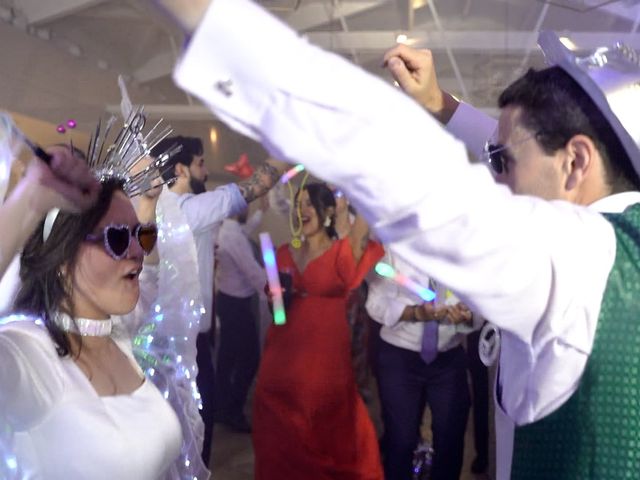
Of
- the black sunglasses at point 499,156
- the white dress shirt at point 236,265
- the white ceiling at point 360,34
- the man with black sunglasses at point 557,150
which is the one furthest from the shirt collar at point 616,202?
the white dress shirt at point 236,265

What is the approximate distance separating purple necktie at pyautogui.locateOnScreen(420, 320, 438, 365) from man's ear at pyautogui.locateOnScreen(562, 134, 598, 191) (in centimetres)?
197

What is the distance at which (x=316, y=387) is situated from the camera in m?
2.85

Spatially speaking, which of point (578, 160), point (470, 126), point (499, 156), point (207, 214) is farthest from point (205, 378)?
point (578, 160)

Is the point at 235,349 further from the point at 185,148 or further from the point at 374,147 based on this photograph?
the point at 374,147

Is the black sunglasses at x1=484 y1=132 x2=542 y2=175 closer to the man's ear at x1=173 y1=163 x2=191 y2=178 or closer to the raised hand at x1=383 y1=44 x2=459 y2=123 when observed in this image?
the raised hand at x1=383 y1=44 x2=459 y2=123

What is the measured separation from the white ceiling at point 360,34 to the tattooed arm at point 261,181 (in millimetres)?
1347

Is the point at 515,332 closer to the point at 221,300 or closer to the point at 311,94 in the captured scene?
the point at 311,94

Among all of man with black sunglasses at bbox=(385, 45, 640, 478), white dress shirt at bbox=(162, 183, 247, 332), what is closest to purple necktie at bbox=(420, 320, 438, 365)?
white dress shirt at bbox=(162, 183, 247, 332)

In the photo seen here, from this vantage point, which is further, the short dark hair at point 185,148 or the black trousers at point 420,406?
the short dark hair at point 185,148

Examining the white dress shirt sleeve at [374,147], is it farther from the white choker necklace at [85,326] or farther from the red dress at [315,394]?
the red dress at [315,394]

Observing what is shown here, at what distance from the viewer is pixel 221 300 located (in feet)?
15.0

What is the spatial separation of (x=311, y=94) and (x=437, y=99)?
89 cm

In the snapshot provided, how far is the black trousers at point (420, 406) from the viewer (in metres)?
2.82

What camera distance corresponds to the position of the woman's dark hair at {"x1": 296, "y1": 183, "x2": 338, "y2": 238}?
3.26 m
